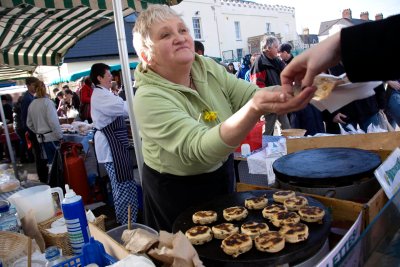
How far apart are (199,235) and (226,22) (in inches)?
962

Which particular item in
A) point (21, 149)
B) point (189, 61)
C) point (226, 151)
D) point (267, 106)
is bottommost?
point (21, 149)

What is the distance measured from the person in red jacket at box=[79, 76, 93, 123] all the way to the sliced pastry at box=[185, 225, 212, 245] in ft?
16.4

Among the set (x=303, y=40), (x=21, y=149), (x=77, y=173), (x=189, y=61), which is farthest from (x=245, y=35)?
(x=189, y=61)

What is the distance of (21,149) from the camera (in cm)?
866

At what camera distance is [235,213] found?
1.33 meters

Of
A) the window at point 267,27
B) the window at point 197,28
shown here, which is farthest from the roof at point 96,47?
the window at point 267,27

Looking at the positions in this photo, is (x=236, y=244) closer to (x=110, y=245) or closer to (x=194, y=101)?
(x=110, y=245)

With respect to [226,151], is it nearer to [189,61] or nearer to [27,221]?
[189,61]

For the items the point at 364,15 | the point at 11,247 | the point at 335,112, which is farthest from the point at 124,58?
the point at 364,15

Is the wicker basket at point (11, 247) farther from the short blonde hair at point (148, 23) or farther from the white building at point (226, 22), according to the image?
the white building at point (226, 22)

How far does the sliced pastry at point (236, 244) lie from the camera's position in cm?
109

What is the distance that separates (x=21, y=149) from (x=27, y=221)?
26.5 feet

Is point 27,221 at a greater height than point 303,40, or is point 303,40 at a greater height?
point 303,40

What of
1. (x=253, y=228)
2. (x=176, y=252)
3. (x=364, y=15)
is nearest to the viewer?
(x=176, y=252)
